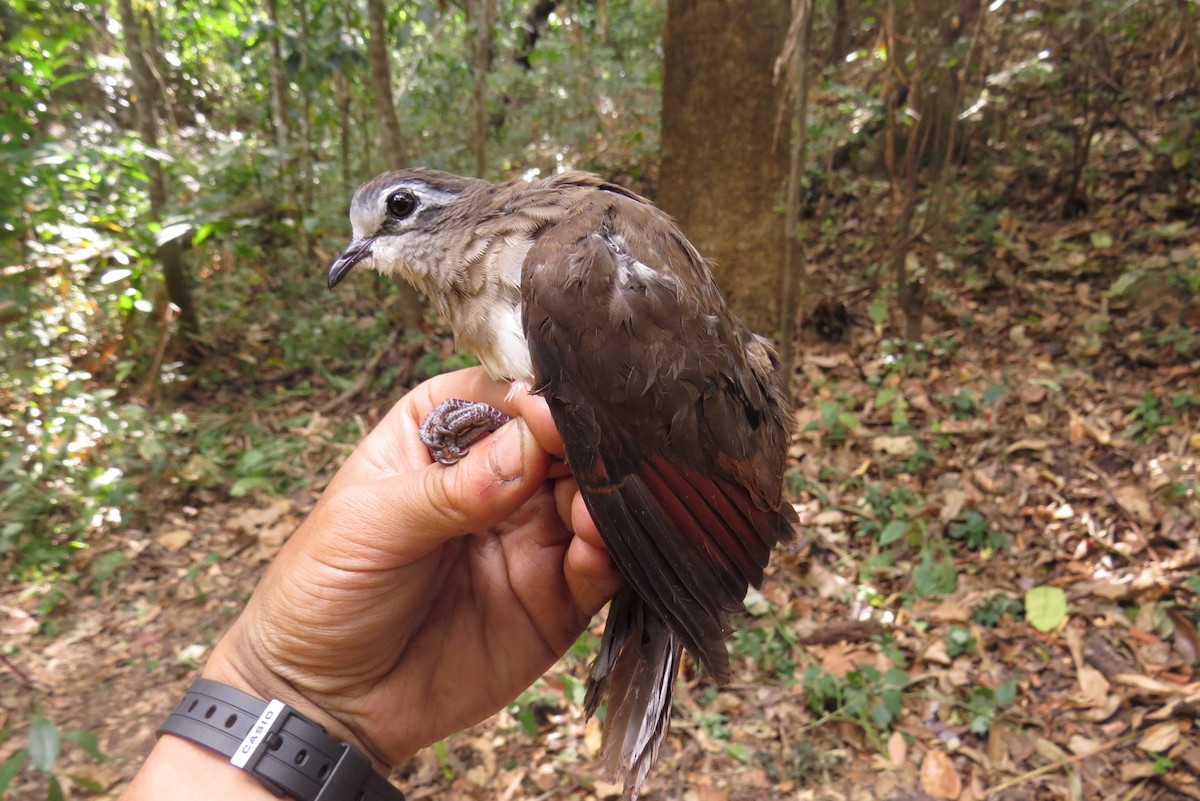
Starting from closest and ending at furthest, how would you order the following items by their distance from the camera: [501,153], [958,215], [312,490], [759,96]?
[759,96]
[312,490]
[958,215]
[501,153]

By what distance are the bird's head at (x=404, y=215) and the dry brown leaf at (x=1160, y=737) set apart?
3.51m

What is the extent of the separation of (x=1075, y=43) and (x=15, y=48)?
864 cm

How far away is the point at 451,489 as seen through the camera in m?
1.88

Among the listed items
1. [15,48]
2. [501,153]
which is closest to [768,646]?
[15,48]

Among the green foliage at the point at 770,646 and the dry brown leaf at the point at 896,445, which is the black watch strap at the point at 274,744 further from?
the dry brown leaf at the point at 896,445

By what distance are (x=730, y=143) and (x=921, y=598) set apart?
10.1ft

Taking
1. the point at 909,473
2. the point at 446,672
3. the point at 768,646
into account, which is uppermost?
the point at 446,672

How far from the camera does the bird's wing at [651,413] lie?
1910 mm

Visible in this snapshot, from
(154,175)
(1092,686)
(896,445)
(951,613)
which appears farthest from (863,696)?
(154,175)

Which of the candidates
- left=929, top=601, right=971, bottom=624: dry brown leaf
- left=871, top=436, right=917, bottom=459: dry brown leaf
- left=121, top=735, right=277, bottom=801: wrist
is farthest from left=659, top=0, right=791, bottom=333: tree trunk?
left=121, top=735, right=277, bottom=801: wrist

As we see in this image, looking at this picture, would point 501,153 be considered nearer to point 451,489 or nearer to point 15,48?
point 15,48

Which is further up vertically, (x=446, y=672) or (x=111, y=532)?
(x=446, y=672)

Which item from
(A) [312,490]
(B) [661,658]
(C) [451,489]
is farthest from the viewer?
(A) [312,490]

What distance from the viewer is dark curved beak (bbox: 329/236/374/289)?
106 inches
